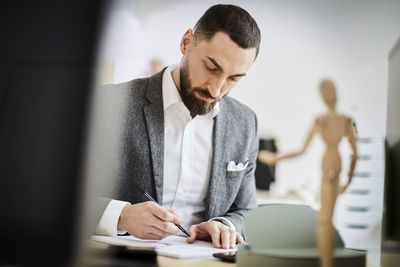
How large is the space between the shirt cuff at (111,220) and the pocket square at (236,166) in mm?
146

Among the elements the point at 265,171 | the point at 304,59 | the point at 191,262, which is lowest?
the point at 191,262

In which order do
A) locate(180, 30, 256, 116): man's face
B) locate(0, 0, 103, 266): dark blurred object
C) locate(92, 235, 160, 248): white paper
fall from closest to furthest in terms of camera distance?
locate(0, 0, 103, 266): dark blurred object
locate(180, 30, 256, 116): man's face
locate(92, 235, 160, 248): white paper

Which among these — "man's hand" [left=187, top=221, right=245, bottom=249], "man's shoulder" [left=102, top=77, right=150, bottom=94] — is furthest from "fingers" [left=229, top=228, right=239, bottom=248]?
"man's shoulder" [left=102, top=77, right=150, bottom=94]

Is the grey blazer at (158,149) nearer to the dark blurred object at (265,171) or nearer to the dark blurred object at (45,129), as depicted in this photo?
the dark blurred object at (265,171)

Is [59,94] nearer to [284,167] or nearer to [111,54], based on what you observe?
[111,54]

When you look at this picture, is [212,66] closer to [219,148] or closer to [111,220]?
[219,148]

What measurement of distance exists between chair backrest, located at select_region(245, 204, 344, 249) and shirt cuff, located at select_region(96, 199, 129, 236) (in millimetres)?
181

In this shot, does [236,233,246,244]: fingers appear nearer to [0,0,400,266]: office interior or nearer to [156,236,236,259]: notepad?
[156,236,236,259]: notepad

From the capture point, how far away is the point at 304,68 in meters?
0.40

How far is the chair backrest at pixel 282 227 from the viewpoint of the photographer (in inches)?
15.0

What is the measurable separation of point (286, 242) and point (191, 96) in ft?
0.72

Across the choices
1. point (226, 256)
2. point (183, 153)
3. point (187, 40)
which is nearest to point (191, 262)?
point (226, 256)

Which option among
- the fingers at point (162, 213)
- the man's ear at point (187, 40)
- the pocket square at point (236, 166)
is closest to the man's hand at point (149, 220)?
the fingers at point (162, 213)

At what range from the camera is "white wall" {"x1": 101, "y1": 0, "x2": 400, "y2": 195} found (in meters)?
0.38
